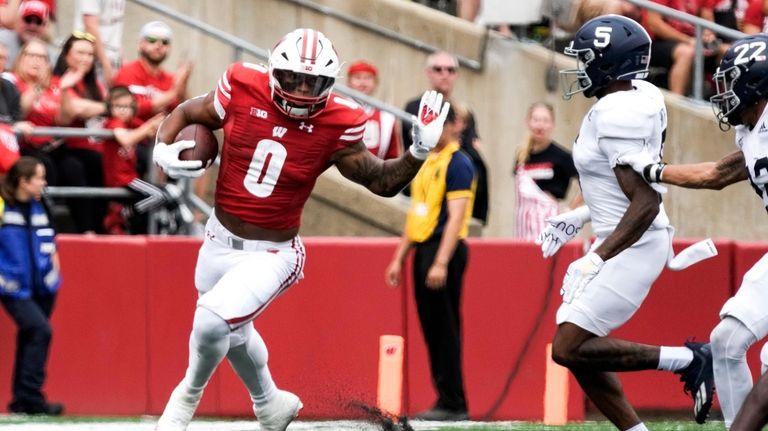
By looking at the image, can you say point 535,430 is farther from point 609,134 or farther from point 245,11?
point 245,11

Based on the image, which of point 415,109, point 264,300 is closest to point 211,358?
point 264,300

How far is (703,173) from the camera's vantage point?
6.76m

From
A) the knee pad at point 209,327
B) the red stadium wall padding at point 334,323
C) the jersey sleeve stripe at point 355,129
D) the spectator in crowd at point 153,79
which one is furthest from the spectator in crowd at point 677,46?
the knee pad at point 209,327

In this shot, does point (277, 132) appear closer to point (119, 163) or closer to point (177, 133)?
point (177, 133)

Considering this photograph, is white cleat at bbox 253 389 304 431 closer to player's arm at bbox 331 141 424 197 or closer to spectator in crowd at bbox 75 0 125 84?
player's arm at bbox 331 141 424 197

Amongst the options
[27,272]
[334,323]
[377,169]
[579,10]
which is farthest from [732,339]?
[579,10]

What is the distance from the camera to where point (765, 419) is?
627cm

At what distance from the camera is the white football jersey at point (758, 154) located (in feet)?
21.4

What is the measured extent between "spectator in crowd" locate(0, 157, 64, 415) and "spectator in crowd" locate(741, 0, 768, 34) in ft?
18.1

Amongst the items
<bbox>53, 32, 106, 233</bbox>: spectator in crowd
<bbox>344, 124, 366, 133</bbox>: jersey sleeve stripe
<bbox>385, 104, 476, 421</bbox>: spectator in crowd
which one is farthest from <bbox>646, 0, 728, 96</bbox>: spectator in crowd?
<bbox>344, 124, 366, 133</bbox>: jersey sleeve stripe

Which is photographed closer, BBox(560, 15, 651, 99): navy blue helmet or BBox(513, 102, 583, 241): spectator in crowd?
BBox(560, 15, 651, 99): navy blue helmet

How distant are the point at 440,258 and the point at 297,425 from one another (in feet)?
4.14

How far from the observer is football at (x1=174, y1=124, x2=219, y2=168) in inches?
290

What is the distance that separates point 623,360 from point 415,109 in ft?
13.2
